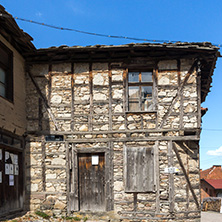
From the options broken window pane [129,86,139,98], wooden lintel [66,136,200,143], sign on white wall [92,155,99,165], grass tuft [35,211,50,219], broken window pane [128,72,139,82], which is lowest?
grass tuft [35,211,50,219]

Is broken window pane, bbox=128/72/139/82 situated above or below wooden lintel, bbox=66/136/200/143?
above

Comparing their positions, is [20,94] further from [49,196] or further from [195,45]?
[195,45]

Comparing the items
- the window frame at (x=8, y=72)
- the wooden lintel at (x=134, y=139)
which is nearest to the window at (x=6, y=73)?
the window frame at (x=8, y=72)

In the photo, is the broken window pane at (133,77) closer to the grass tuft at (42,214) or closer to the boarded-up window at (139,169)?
the boarded-up window at (139,169)

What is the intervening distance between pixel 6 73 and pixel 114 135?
3823mm

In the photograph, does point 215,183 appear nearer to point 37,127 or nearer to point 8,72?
point 37,127

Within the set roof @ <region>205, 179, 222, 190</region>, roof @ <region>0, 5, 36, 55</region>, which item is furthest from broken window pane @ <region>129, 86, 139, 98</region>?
roof @ <region>205, 179, 222, 190</region>

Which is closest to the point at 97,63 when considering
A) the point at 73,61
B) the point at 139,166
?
the point at 73,61

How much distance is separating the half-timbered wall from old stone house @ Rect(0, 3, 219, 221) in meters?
0.03

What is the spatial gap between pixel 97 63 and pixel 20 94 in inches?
105

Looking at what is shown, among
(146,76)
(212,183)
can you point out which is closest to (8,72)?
(146,76)

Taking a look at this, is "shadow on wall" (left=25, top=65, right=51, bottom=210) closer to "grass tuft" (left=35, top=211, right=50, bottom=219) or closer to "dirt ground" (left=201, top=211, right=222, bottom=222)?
"grass tuft" (left=35, top=211, right=50, bottom=219)

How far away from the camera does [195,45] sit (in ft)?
31.6

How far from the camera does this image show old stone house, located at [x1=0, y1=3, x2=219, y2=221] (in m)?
9.63
